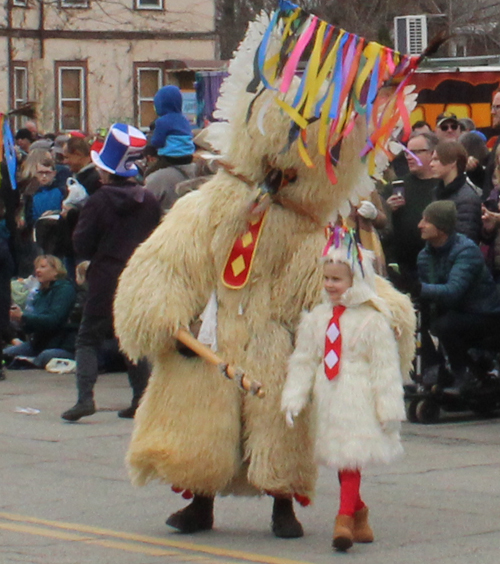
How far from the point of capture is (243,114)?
6.25 meters

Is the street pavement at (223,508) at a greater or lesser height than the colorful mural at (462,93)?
lesser

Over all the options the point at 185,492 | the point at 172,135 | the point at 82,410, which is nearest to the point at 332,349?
the point at 185,492

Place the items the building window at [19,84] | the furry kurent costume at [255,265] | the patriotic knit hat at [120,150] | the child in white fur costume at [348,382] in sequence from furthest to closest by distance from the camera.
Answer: the building window at [19,84]
the patriotic knit hat at [120,150]
the furry kurent costume at [255,265]
the child in white fur costume at [348,382]

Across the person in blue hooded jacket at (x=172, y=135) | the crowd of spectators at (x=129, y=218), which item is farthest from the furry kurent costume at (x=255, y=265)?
the person in blue hooded jacket at (x=172, y=135)

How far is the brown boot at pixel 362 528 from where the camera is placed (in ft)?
20.4

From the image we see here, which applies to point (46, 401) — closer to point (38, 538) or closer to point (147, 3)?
point (38, 538)

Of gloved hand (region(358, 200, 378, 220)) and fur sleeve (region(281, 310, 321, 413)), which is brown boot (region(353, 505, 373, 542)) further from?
gloved hand (region(358, 200, 378, 220))

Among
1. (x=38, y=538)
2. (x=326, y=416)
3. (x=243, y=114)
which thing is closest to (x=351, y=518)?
(x=326, y=416)

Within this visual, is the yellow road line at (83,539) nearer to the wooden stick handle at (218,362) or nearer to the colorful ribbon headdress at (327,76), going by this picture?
the wooden stick handle at (218,362)

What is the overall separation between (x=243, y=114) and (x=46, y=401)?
4.99m

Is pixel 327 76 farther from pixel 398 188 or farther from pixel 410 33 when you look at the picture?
pixel 410 33

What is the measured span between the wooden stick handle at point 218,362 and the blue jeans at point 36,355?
648cm

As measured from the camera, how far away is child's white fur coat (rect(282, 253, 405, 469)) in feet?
19.6

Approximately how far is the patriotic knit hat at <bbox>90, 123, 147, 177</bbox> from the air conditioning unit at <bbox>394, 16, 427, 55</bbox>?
1312 cm
